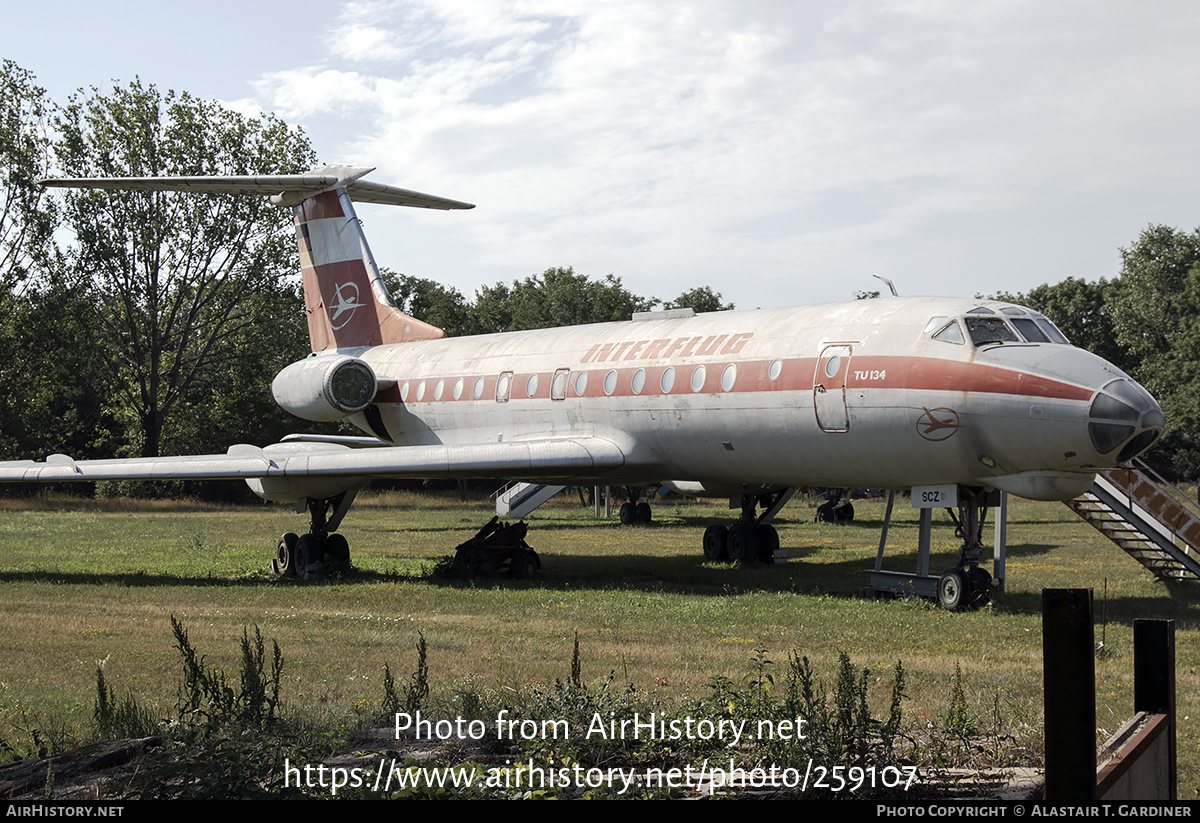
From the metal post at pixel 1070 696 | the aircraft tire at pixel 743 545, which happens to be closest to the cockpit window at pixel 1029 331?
the aircraft tire at pixel 743 545

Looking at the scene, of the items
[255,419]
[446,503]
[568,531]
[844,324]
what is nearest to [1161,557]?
[844,324]

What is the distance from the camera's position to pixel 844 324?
1391 cm

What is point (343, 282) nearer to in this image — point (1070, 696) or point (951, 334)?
point (951, 334)

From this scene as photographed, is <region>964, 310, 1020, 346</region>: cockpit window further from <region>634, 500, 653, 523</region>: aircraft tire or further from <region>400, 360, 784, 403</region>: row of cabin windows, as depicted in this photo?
<region>634, 500, 653, 523</region>: aircraft tire

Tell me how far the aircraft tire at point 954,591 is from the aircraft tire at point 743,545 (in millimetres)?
6554

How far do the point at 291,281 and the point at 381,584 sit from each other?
3291 centimetres

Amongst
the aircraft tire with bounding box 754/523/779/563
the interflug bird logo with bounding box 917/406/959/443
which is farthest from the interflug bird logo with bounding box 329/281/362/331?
the interflug bird logo with bounding box 917/406/959/443

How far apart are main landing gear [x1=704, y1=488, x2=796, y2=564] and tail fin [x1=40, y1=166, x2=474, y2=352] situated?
7.36m

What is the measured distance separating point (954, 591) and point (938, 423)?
7.33ft

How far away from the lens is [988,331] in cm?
1263

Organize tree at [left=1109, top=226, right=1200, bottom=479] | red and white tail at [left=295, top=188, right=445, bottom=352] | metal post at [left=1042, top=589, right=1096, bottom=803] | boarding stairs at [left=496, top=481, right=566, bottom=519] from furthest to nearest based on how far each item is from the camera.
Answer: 1. tree at [left=1109, top=226, right=1200, bottom=479]
2. red and white tail at [left=295, top=188, right=445, bottom=352]
3. boarding stairs at [left=496, top=481, right=566, bottom=519]
4. metal post at [left=1042, top=589, right=1096, bottom=803]

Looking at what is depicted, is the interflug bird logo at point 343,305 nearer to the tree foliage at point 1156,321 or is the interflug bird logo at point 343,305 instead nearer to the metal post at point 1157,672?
the metal post at point 1157,672

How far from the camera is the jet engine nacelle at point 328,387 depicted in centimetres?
1972

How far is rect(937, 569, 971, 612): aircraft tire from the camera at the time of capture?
42.4ft
